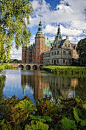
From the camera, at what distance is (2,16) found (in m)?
7.95

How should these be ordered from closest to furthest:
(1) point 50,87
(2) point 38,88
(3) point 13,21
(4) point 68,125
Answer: (4) point 68,125
(3) point 13,21
(2) point 38,88
(1) point 50,87

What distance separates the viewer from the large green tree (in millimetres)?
7609

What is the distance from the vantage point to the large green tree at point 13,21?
7.61 metres

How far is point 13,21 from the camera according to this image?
810cm

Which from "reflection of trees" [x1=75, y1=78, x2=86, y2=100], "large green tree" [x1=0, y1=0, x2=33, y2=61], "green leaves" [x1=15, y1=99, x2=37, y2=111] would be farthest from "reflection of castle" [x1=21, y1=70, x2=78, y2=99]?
"large green tree" [x1=0, y1=0, x2=33, y2=61]

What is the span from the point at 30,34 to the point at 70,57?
Answer: 4281 cm

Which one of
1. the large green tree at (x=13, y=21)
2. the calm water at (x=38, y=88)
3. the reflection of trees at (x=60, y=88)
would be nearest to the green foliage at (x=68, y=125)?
the calm water at (x=38, y=88)

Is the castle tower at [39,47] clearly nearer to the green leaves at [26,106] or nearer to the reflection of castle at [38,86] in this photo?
the reflection of castle at [38,86]

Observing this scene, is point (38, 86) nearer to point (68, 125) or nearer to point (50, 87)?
point (50, 87)

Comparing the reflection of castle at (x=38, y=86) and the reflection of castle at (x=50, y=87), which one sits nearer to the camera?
the reflection of castle at (x=38, y=86)

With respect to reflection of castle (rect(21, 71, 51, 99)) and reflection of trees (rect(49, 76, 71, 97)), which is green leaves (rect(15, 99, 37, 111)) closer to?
reflection of castle (rect(21, 71, 51, 99))

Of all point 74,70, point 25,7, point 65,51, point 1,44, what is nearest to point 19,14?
point 25,7

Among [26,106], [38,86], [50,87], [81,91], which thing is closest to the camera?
[26,106]

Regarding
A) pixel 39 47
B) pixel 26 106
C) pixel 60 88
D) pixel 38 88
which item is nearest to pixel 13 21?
pixel 38 88
